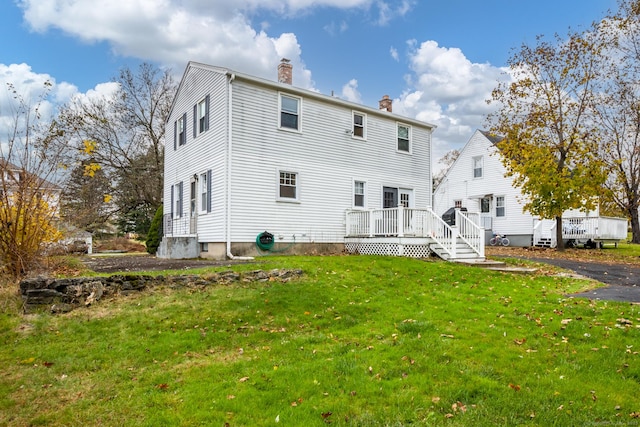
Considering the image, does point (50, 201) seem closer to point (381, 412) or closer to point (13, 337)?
point (13, 337)

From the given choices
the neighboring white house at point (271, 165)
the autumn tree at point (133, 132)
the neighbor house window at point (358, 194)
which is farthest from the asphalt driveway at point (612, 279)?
the autumn tree at point (133, 132)

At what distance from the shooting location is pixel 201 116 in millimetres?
16172

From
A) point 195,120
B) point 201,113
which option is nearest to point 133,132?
point 195,120

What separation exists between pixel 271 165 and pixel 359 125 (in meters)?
4.90

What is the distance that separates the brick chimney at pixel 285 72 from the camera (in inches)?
661

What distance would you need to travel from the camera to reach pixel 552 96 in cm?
2073

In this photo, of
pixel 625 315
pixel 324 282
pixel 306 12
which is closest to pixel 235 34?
pixel 306 12

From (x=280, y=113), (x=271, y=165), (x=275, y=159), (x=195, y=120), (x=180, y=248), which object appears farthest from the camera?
(x=195, y=120)

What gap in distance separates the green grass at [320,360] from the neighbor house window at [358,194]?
928 cm

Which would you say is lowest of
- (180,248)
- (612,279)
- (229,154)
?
(612,279)

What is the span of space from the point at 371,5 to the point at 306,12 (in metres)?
2.68

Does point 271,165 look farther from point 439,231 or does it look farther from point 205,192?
point 439,231

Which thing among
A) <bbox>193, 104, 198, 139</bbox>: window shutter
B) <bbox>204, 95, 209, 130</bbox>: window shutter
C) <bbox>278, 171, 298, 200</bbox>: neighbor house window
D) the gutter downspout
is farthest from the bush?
<bbox>278, 171, 298, 200</bbox>: neighbor house window

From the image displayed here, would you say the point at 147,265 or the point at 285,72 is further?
the point at 285,72
